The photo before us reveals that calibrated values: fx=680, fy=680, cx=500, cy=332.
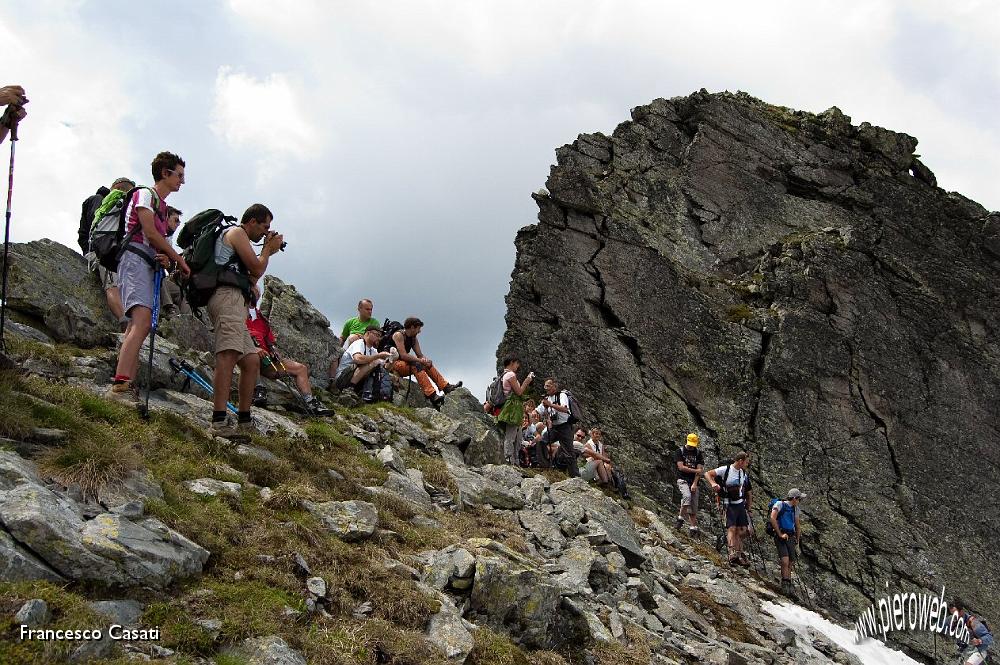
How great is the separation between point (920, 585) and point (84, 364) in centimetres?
3209

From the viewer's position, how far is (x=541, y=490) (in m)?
16.1

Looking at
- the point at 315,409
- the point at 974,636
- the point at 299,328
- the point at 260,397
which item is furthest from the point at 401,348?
the point at 974,636

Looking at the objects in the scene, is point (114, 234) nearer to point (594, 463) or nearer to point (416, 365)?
point (416, 365)

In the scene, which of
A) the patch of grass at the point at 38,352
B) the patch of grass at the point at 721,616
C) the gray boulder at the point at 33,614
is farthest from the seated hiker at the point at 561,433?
the gray boulder at the point at 33,614

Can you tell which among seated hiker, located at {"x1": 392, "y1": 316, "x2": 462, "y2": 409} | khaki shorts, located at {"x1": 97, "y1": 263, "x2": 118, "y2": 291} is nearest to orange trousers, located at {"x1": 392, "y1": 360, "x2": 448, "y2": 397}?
seated hiker, located at {"x1": 392, "y1": 316, "x2": 462, "y2": 409}

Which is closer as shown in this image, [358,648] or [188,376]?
[358,648]

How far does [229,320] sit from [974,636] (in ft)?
104

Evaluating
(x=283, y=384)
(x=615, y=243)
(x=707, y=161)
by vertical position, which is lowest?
(x=283, y=384)

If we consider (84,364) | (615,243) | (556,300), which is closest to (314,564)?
(84,364)

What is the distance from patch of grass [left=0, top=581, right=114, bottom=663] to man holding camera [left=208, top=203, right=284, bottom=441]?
4717 millimetres

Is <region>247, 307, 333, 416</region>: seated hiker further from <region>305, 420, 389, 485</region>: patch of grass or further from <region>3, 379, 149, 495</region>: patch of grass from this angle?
<region>3, 379, 149, 495</region>: patch of grass

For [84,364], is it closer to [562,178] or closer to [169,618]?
[169,618]

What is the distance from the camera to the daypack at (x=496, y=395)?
21.2 m

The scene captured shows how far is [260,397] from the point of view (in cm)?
1406
